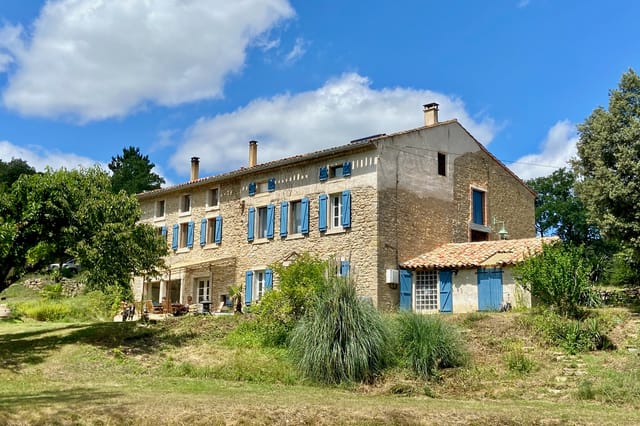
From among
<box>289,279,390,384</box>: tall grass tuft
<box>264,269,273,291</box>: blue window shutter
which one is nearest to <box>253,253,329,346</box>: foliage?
<box>289,279,390,384</box>: tall grass tuft

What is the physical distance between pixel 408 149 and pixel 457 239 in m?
4.36

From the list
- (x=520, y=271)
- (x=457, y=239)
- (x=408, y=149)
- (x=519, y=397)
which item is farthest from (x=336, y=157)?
(x=519, y=397)

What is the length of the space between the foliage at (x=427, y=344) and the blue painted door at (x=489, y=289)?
6.68 metres

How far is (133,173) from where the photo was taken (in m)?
61.2

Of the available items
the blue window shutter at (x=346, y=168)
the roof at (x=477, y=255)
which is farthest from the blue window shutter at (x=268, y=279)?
the roof at (x=477, y=255)

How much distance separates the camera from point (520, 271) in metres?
21.6

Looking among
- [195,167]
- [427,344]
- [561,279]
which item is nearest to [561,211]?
[195,167]

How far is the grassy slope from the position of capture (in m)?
12.3

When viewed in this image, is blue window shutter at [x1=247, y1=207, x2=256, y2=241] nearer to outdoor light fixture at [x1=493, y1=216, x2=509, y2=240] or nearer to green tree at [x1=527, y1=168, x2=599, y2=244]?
outdoor light fixture at [x1=493, y1=216, x2=509, y2=240]

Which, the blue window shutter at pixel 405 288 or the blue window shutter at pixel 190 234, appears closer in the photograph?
the blue window shutter at pixel 405 288

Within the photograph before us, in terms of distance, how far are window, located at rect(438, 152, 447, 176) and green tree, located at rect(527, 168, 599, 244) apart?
24.7m

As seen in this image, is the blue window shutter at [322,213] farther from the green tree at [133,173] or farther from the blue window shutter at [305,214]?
the green tree at [133,173]

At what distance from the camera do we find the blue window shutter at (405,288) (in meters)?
26.2

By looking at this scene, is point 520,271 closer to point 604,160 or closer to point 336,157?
point 604,160
